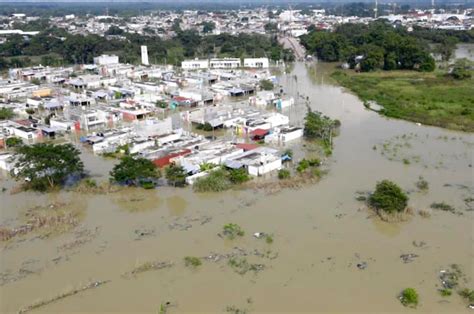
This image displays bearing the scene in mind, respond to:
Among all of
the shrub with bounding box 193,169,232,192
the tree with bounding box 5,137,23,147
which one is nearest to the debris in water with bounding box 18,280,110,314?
the shrub with bounding box 193,169,232,192

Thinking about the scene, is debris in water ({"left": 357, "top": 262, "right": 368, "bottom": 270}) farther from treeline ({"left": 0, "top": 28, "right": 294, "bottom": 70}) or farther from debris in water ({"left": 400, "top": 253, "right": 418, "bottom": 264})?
treeline ({"left": 0, "top": 28, "right": 294, "bottom": 70})

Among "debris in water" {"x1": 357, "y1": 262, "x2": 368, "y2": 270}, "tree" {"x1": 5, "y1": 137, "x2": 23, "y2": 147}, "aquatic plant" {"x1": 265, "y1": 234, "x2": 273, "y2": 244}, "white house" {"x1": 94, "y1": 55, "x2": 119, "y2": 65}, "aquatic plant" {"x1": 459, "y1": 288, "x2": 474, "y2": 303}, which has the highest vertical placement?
"white house" {"x1": 94, "y1": 55, "x2": 119, "y2": 65}

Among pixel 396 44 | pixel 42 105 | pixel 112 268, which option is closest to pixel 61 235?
pixel 112 268

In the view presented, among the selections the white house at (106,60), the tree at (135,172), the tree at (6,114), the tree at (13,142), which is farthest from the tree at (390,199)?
the white house at (106,60)

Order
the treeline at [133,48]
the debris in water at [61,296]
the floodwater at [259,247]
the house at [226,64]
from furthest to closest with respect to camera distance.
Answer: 1. the treeline at [133,48]
2. the house at [226,64]
3. the floodwater at [259,247]
4. the debris in water at [61,296]

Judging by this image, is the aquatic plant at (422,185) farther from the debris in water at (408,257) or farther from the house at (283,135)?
the house at (283,135)

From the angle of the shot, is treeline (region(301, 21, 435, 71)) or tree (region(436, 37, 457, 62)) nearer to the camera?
treeline (region(301, 21, 435, 71))

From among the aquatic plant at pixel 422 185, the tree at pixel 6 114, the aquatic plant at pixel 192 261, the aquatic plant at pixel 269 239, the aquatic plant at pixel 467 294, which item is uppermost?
the tree at pixel 6 114
